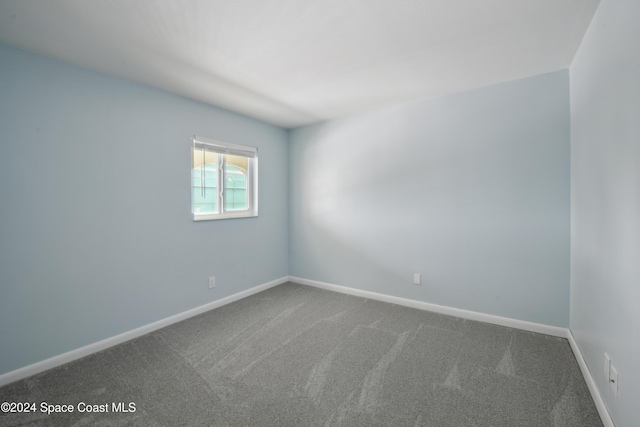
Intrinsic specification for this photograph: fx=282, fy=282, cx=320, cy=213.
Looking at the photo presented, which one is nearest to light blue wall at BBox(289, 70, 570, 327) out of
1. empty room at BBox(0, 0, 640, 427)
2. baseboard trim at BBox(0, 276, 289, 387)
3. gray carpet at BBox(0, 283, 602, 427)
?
empty room at BBox(0, 0, 640, 427)

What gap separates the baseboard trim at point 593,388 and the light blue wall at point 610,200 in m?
0.05

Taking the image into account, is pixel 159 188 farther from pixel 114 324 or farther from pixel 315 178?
pixel 315 178

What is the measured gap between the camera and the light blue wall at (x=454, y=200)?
252 cm

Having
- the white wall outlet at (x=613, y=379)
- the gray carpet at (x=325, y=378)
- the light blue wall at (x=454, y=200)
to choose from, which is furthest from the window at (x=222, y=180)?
the white wall outlet at (x=613, y=379)

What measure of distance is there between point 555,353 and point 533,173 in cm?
151

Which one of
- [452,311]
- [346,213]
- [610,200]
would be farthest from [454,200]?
[610,200]

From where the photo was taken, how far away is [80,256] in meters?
2.26

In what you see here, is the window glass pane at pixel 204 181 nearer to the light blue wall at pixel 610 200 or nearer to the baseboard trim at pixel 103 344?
the baseboard trim at pixel 103 344

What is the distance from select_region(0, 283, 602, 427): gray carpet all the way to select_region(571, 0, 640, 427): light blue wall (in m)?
0.39

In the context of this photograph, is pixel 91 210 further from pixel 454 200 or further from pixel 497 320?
pixel 497 320

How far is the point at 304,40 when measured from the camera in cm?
194

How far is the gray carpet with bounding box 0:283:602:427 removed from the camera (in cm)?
161

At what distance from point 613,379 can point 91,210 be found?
360cm

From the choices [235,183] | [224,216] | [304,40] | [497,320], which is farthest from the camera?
[235,183]
